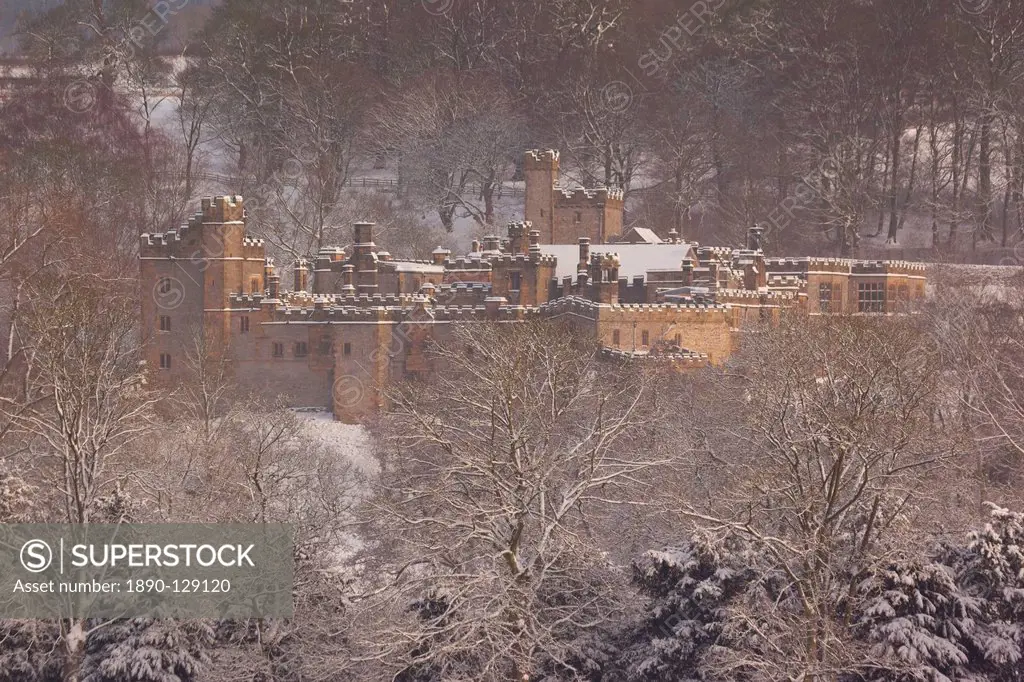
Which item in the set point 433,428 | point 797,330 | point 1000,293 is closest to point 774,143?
point 1000,293

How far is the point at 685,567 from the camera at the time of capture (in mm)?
29750

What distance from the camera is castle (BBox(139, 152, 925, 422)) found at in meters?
55.0

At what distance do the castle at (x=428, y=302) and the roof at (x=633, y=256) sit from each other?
72mm

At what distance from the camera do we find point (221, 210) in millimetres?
57625

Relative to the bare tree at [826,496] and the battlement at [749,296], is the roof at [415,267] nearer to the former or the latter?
the battlement at [749,296]

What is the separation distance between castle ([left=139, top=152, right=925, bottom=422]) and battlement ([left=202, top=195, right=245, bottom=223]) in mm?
32

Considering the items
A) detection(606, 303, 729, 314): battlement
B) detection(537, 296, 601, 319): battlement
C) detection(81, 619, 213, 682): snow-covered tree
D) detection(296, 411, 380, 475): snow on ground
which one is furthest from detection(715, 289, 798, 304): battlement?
detection(81, 619, 213, 682): snow-covered tree

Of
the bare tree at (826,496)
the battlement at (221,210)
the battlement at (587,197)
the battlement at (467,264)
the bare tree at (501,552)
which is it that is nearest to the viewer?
the bare tree at (826,496)

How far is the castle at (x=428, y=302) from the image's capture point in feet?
180

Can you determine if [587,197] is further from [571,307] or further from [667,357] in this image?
[667,357]

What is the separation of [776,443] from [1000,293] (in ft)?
99.8

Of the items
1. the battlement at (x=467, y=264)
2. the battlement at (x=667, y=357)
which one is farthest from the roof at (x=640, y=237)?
the battlement at (x=667, y=357)

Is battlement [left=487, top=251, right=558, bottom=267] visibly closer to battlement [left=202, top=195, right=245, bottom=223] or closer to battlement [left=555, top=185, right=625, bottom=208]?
battlement [left=555, top=185, right=625, bottom=208]

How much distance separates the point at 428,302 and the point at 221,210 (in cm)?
720
